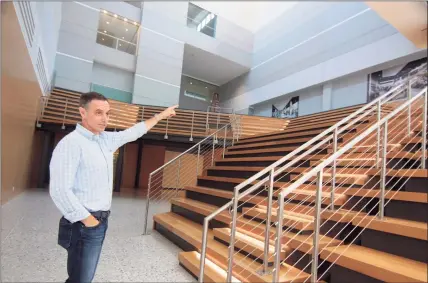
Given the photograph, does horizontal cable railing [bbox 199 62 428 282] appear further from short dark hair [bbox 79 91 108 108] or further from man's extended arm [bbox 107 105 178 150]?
short dark hair [bbox 79 91 108 108]

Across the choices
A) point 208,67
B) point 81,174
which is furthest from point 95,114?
point 208,67

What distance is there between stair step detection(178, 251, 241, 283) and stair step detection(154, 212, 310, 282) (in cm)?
4

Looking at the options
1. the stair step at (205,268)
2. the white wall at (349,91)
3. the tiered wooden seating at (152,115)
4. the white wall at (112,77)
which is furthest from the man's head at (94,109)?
the white wall at (112,77)

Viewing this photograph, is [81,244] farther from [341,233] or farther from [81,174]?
[341,233]

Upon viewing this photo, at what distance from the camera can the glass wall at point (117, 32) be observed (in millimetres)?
9844

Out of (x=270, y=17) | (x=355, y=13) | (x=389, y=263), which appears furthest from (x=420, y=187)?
(x=355, y=13)

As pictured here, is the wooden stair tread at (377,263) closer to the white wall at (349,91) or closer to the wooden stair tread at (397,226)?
the wooden stair tread at (397,226)

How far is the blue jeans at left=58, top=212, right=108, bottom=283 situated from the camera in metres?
1.14

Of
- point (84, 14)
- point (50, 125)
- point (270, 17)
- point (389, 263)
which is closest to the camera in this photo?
point (270, 17)

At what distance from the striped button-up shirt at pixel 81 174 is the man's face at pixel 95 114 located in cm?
5

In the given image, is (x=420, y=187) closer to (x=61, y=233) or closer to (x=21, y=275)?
(x=61, y=233)

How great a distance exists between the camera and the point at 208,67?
13.2 metres

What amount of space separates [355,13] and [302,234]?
8738 millimetres

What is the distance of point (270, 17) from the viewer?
0.36m
